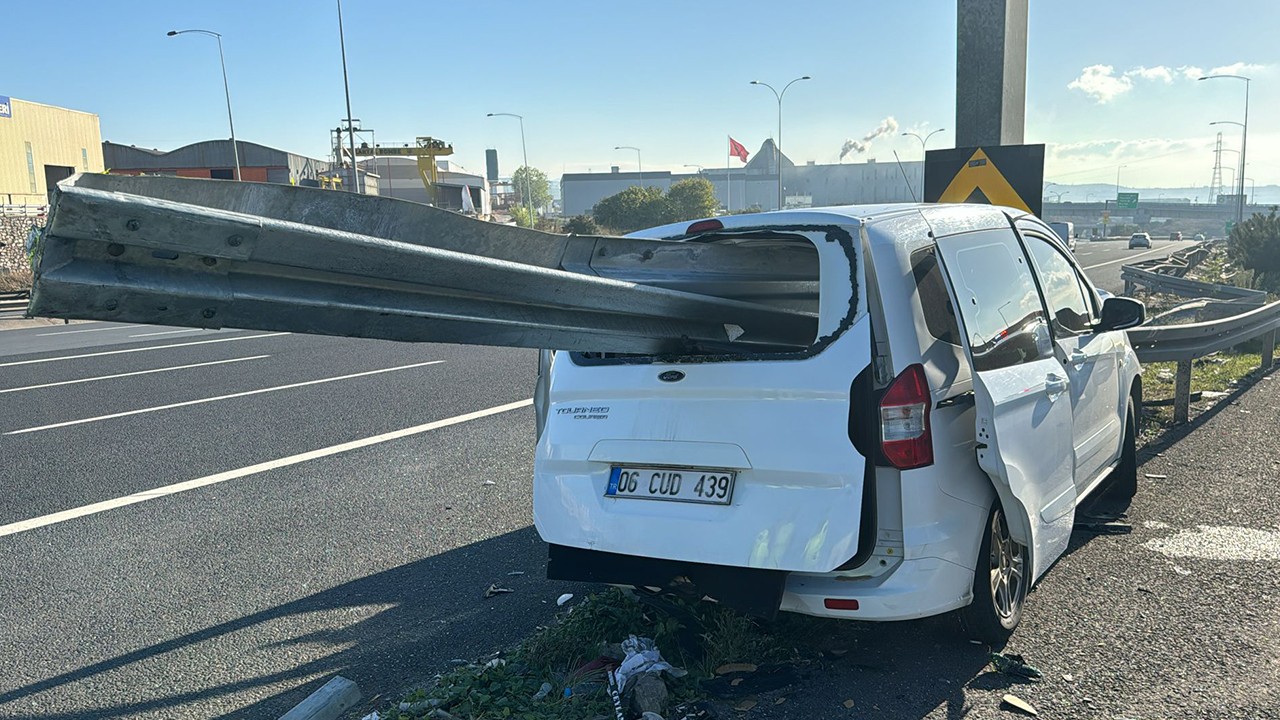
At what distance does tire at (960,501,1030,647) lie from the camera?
391 centimetres

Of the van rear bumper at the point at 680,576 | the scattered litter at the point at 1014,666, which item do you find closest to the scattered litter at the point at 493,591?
the van rear bumper at the point at 680,576

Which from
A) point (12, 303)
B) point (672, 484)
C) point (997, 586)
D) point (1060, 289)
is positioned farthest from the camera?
point (12, 303)

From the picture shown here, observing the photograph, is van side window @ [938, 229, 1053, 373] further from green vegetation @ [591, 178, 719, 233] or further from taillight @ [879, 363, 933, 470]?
green vegetation @ [591, 178, 719, 233]

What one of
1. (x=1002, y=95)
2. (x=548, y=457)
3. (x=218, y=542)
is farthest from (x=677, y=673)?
(x=1002, y=95)

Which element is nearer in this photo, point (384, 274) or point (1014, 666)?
point (384, 274)

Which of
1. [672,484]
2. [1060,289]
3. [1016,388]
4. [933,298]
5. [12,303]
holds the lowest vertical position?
[12,303]

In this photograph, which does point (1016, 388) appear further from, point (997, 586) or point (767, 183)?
point (767, 183)

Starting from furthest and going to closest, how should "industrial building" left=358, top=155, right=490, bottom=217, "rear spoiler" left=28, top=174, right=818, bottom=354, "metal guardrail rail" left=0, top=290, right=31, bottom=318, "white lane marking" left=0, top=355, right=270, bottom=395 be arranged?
"industrial building" left=358, top=155, right=490, bottom=217 → "metal guardrail rail" left=0, top=290, right=31, bottom=318 → "white lane marking" left=0, top=355, right=270, bottom=395 → "rear spoiler" left=28, top=174, right=818, bottom=354

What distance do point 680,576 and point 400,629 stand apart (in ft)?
4.75

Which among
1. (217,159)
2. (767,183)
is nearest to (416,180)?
(217,159)

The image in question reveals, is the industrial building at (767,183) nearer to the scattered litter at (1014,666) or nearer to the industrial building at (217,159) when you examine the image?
the industrial building at (217,159)

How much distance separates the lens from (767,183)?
151625 mm

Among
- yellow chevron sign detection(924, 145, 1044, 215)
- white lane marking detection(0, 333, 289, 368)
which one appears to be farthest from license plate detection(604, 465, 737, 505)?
white lane marking detection(0, 333, 289, 368)

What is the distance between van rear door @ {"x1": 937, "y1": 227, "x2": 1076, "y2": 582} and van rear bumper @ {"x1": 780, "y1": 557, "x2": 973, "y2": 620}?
434 mm
